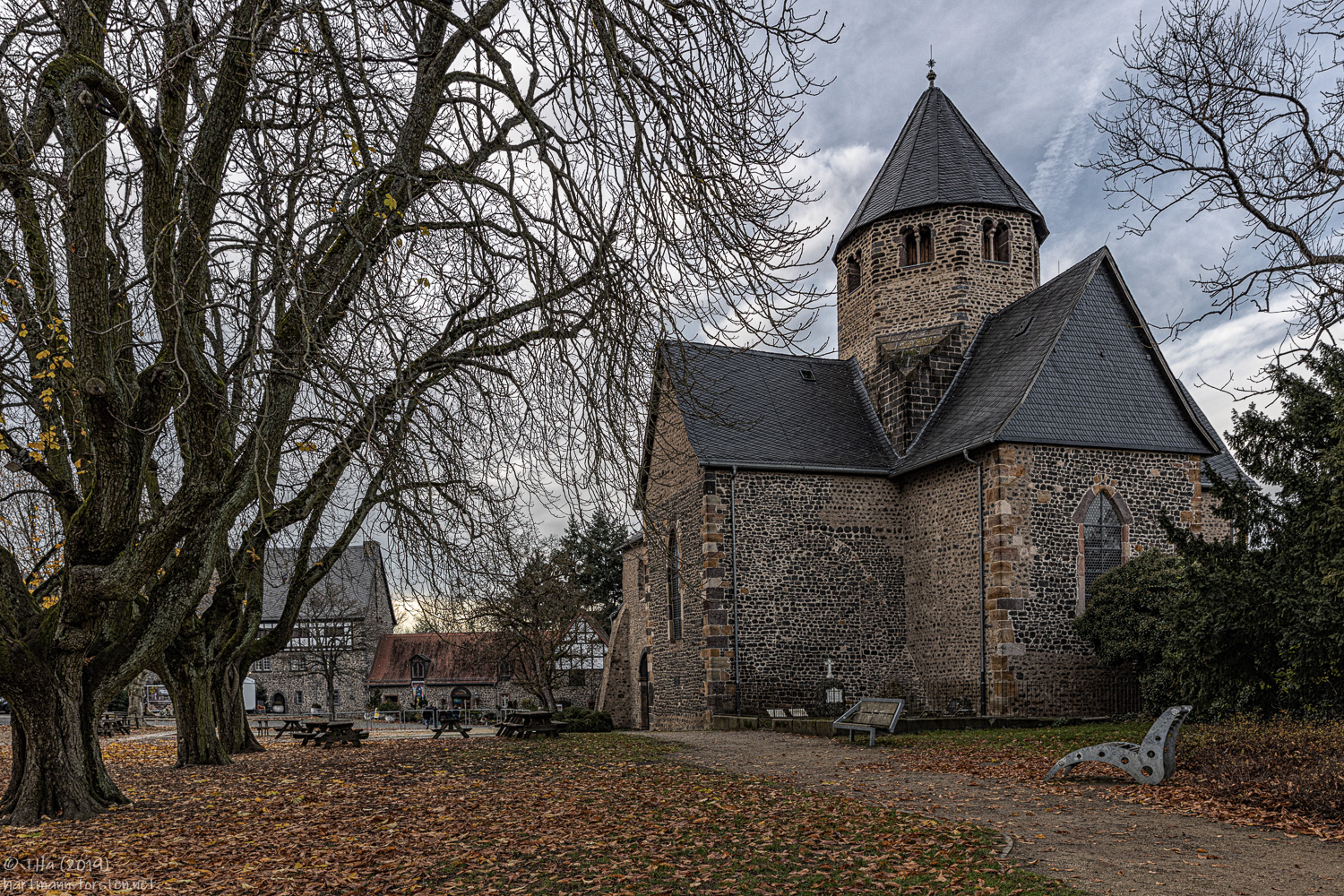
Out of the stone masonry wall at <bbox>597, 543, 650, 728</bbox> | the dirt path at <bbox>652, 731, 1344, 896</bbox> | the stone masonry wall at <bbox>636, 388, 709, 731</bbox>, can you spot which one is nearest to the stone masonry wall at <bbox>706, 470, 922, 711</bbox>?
the stone masonry wall at <bbox>636, 388, 709, 731</bbox>

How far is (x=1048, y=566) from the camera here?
1980 centimetres

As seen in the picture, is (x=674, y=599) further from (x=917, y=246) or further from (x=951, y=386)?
(x=917, y=246)

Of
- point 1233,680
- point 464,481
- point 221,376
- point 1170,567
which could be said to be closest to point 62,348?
point 221,376

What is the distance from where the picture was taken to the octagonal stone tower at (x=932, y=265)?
78.9ft

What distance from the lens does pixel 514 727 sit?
19.7 meters

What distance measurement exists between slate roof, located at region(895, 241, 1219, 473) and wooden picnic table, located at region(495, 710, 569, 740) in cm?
1020

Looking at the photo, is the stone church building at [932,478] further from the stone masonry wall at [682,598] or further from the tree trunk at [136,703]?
the tree trunk at [136,703]

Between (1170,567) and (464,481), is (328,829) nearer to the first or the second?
(464,481)

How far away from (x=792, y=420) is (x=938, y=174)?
8071mm

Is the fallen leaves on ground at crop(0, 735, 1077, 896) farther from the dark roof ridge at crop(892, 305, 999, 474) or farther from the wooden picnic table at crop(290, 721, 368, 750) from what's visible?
the dark roof ridge at crop(892, 305, 999, 474)

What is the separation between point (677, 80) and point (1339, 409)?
912 cm

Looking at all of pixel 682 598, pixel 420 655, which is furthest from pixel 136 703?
pixel 682 598

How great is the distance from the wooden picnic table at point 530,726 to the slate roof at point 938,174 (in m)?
15.8

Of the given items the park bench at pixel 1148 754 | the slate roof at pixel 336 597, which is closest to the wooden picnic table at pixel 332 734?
the park bench at pixel 1148 754
